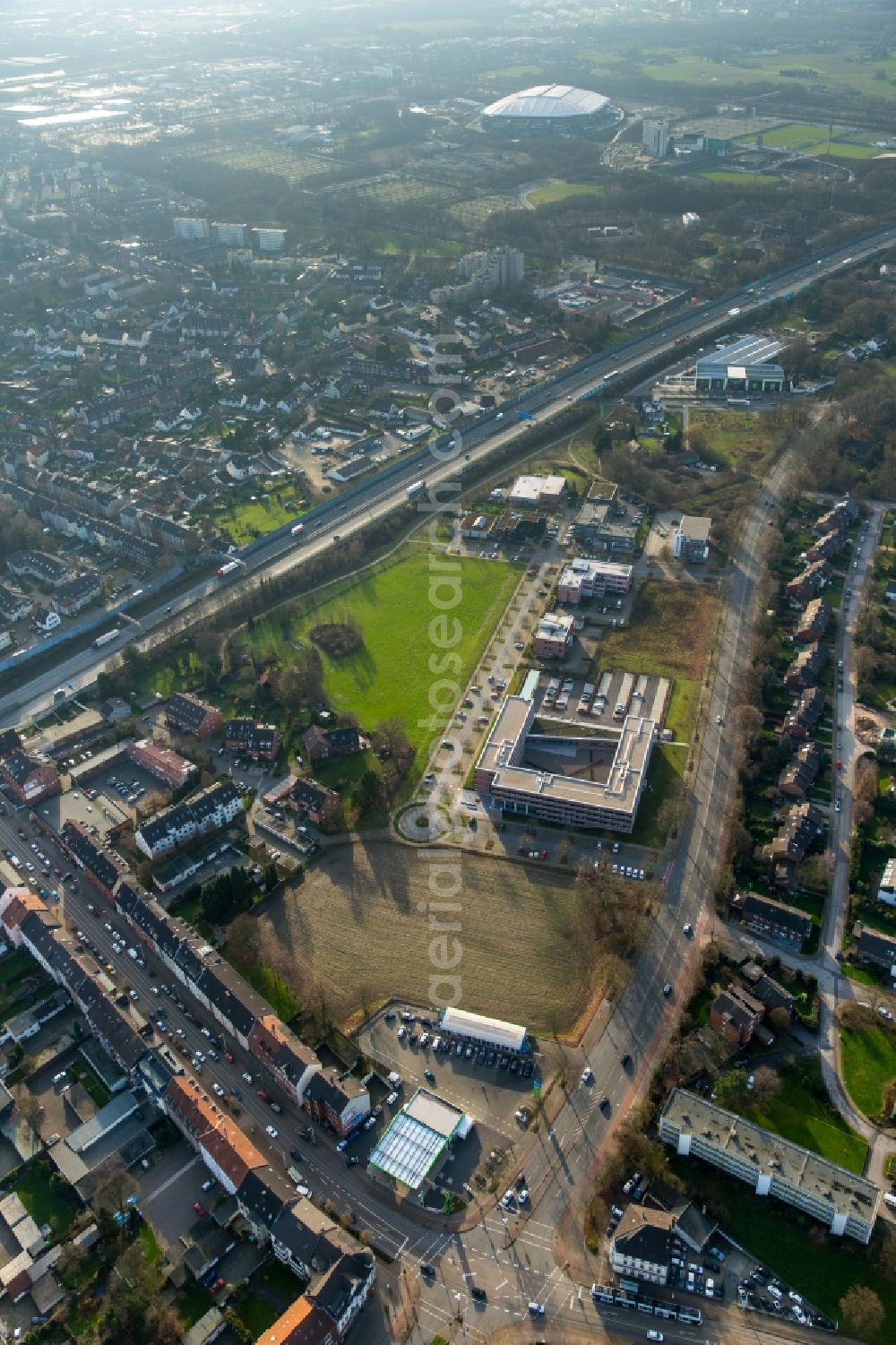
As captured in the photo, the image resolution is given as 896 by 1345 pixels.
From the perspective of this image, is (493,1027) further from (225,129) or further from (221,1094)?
(225,129)

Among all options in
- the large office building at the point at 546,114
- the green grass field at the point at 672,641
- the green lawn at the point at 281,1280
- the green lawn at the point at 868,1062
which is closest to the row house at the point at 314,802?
the green grass field at the point at 672,641

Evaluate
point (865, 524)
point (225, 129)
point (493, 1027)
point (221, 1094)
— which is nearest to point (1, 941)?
point (221, 1094)

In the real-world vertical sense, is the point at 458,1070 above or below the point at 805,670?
below

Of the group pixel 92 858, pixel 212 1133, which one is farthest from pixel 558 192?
pixel 212 1133

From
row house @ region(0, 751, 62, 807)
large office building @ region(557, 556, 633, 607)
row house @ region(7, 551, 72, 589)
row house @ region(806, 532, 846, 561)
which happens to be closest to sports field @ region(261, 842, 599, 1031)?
row house @ region(0, 751, 62, 807)

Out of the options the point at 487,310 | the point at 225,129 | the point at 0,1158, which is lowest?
the point at 0,1158

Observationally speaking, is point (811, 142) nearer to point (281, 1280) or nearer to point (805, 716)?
point (805, 716)

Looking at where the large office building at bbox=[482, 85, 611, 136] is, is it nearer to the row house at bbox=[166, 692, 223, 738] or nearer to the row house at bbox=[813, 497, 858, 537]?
the row house at bbox=[813, 497, 858, 537]
